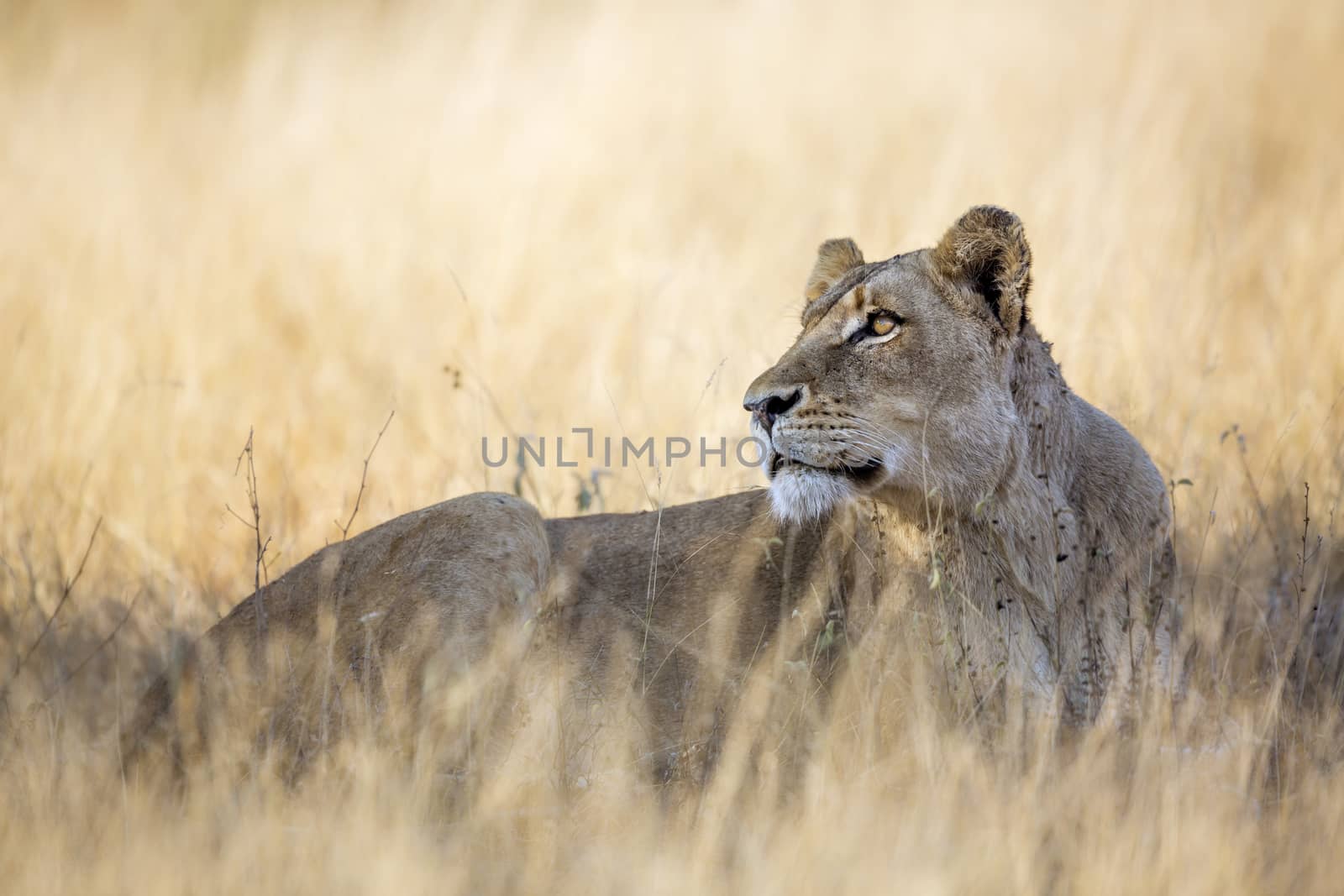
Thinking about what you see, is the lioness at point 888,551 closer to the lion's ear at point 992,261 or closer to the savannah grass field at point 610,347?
the lion's ear at point 992,261

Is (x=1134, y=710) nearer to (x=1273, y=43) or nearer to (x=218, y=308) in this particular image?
(x=218, y=308)

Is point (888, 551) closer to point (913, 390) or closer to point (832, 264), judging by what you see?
point (913, 390)

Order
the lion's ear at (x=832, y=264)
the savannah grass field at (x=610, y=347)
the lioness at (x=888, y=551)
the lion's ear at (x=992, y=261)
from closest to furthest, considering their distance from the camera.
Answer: the savannah grass field at (x=610, y=347), the lioness at (x=888, y=551), the lion's ear at (x=992, y=261), the lion's ear at (x=832, y=264)

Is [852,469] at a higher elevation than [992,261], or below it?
below

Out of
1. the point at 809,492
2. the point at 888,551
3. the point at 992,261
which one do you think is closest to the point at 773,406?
the point at 809,492

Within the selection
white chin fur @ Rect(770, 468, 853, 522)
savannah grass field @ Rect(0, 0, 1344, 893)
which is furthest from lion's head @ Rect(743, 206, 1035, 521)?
savannah grass field @ Rect(0, 0, 1344, 893)

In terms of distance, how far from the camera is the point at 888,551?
14.3ft

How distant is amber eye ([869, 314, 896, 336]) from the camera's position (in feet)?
14.1

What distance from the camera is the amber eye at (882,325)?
4301mm

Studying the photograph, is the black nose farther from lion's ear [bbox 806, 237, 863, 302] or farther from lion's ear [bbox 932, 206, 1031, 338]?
lion's ear [bbox 806, 237, 863, 302]

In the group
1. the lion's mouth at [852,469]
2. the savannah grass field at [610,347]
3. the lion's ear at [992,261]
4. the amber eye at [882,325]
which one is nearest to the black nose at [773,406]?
the lion's mouth at [852,469]

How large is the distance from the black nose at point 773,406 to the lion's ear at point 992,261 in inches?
25.0

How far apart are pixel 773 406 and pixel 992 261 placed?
32.3 inches

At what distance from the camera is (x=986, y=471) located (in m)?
4.12
